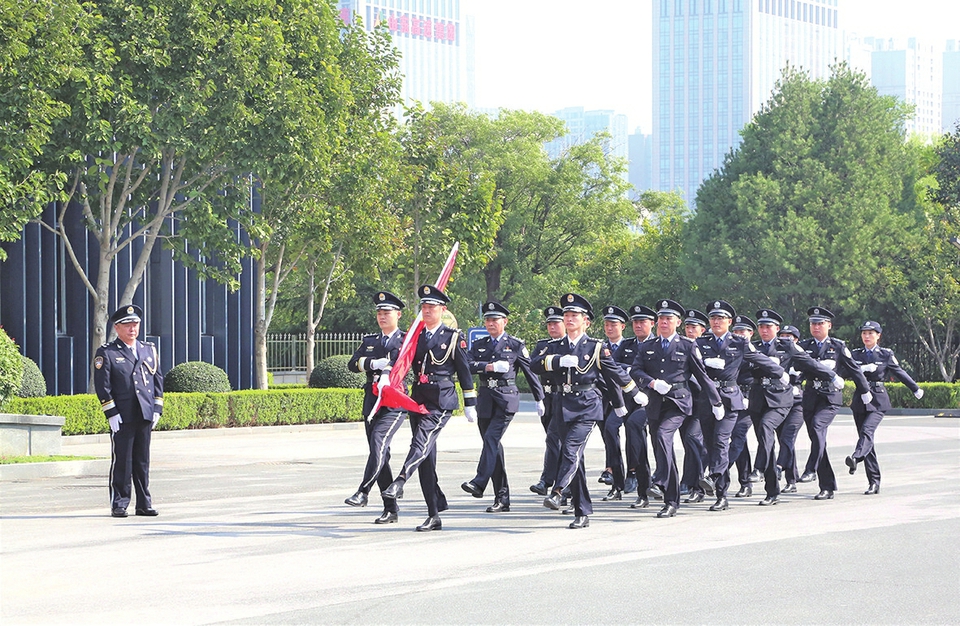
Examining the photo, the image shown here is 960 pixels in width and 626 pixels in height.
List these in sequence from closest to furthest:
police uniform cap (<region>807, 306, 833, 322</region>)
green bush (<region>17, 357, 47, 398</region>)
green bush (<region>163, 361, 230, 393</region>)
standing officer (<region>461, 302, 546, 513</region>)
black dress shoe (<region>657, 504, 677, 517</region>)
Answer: black dress shoe (<region>657, 504, 677, 517</region>) → standing officer (<region>461, 302, 546, 513</region>) → police uniform cap (<region>807, 306, 833, 322</region>) → green bush (<region>17, 357, 47, 398</region>) → green bush (<region>163, 361, 230, 393</region>)

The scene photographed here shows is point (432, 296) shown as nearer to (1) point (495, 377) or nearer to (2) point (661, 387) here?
(1) point (495, 377)

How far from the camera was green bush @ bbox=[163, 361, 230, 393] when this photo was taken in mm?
28984

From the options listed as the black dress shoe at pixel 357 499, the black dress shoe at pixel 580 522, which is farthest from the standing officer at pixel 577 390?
the black dress shoe at pixel 357 499

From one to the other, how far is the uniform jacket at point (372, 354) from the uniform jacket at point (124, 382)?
6.54 feet

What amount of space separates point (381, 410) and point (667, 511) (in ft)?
9.64

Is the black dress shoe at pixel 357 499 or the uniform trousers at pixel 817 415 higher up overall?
the uniform trousers at pixel 817 415

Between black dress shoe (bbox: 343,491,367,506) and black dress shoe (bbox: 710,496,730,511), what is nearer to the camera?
black dress shoe (bbox: 343,491,367,506)

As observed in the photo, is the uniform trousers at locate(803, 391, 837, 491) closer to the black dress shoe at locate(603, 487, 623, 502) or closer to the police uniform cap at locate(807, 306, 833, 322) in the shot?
the police uniform cap at locate(807, 306, 833, 322)

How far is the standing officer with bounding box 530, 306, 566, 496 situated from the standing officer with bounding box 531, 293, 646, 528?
0.07 metres

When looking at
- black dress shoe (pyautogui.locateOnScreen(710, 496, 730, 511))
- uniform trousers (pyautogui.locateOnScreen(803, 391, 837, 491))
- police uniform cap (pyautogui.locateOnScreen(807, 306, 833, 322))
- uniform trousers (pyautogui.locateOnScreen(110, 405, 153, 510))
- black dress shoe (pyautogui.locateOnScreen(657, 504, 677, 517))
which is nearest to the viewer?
uniform trousers (pyautogui.locateOnScreen(110, 405, 153, 510))

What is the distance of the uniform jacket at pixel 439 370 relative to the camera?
12227mm

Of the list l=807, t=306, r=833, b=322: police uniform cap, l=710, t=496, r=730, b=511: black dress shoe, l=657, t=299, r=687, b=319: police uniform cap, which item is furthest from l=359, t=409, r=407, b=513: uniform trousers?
l=807, t=306, r=833, b=322: police uniform cap

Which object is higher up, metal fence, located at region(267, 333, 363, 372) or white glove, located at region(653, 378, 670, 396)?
white glove, located at region(653, 378, 670, 396)

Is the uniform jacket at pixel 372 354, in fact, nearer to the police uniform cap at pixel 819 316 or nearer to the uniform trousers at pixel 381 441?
the uniform trousers at pixel 381 441
